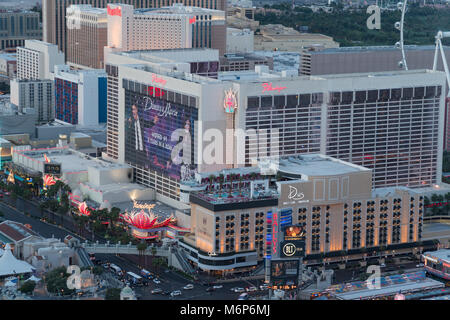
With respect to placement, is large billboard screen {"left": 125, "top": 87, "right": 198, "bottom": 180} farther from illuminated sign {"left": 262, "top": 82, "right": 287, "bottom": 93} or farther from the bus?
the bus

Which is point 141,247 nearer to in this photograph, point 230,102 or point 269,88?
point 230,102

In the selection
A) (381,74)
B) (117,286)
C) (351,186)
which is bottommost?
(117,286)

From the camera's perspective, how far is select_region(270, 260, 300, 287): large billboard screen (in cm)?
4678

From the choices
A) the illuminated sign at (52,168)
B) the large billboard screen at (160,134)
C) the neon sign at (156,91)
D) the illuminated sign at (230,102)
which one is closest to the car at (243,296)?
the large billboard screen at (160,134)

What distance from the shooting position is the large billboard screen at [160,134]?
6246cm

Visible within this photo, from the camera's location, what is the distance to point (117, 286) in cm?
4675

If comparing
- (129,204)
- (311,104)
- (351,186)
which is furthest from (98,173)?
(351,186)

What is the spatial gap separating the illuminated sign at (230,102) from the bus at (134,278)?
15.1 m

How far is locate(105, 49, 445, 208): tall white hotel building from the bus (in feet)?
33.2

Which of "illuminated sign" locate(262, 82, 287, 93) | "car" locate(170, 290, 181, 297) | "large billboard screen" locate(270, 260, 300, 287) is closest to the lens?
"car" locate(170, 290, 181, 297)

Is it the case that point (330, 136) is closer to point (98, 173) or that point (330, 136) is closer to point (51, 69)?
point (98, 173)

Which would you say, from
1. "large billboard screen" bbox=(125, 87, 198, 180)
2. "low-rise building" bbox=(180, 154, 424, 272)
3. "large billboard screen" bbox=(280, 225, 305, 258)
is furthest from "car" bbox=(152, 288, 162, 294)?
"large billboard screen" bbox=(125, 87, 198, 180)

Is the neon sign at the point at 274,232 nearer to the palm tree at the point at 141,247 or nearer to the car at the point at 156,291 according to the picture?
the car at the point at 156,291
